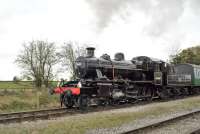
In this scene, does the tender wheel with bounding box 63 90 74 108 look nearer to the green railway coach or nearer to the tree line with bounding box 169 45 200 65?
the green railway coach

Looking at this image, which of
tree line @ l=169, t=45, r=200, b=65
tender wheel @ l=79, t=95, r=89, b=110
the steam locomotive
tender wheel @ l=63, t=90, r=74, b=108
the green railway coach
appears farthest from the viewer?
tree line @ l=169, t=45, r=200, b=65

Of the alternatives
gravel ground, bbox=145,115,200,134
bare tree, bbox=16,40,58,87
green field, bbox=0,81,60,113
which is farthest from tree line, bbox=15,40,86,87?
gravel ground, bbox=145,115,200,134

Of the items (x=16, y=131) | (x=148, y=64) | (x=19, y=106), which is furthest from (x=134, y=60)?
(x=16, y=131)

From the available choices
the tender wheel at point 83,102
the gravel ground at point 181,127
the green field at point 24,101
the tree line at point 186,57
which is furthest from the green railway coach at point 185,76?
the tree line at point 186,57

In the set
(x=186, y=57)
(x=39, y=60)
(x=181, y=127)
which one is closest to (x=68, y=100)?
(x=181, y=127)

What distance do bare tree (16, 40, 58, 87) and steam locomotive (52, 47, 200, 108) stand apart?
728 inches

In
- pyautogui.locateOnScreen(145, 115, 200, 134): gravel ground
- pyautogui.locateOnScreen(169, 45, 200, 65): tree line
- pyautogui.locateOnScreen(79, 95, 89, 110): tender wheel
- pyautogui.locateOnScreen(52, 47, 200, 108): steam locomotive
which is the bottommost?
pyautogui.locateOnScreen(145, 115, 200, 134): gravel ground

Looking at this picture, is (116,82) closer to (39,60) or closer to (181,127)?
(181,127)

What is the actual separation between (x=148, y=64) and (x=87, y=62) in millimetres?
7120

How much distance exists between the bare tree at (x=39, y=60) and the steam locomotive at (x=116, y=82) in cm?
1850

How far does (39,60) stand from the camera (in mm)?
42906

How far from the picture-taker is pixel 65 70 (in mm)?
48031

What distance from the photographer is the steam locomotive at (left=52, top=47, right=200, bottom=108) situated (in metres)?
18.1

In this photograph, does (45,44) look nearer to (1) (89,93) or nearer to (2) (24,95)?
(2) (24,95)
